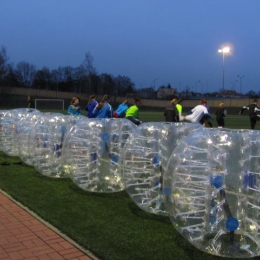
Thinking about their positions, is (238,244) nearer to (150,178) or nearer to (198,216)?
(198,216)

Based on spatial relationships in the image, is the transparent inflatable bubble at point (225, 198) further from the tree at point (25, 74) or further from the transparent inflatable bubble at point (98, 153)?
the tree at point (25, 74)

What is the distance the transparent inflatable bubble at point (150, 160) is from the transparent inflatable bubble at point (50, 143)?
7.90 ft

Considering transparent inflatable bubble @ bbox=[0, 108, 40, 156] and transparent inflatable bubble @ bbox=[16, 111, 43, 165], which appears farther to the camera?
transparent inflatable bubble @ bbox=[0, 108, 40, 156]

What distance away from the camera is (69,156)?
6.68 meters

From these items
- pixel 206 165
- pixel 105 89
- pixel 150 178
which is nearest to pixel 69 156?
pixel 150 178

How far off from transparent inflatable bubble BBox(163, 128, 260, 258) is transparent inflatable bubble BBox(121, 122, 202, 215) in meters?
1.32

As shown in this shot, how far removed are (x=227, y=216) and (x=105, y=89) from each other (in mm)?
94435

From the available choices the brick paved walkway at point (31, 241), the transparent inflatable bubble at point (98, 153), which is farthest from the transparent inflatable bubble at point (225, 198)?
the transparent inflatable bubble at point (98, 153)

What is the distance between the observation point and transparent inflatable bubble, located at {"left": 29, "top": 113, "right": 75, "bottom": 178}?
25.4ft

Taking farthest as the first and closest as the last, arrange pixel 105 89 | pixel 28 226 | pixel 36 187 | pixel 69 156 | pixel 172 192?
pixel 105 89 < pixel 36 187 < pixel 69 156 < pixel 28 226 < pixel 172 192

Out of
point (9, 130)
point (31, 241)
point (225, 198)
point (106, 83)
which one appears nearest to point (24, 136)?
point (9, 130)

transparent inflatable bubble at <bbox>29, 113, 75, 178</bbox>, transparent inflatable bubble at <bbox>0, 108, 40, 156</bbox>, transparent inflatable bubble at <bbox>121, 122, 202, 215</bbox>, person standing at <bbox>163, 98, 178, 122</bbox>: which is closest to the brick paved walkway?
transparent inflatable bubble at <bbox>121, 122, 202, 215</bbox>

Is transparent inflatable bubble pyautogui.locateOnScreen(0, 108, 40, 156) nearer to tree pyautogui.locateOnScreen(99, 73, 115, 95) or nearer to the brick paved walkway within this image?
the brick paved walkway

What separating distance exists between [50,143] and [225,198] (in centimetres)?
468
